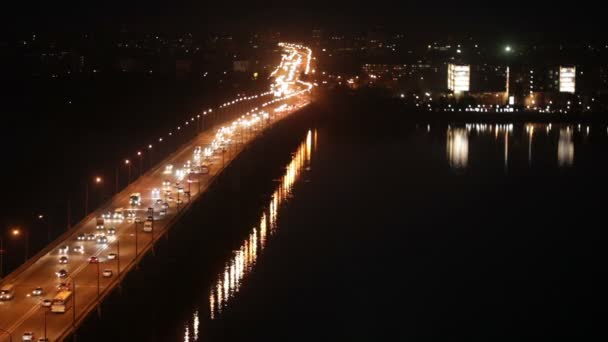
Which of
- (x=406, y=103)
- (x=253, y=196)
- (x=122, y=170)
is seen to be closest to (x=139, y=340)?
(x=253, y=196)

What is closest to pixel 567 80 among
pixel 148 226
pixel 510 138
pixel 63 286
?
pixel 510 138

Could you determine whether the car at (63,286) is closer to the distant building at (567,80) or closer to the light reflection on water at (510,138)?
the light reflection on water at (510,138)

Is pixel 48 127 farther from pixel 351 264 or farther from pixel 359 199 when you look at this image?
pixel 351 264

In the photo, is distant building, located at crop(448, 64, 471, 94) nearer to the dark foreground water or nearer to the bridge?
the dark foreground water

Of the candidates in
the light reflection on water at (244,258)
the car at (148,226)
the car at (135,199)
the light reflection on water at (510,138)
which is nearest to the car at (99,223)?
the car at (148,226)

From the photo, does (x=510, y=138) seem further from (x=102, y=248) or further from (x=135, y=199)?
(x=102, y=248)

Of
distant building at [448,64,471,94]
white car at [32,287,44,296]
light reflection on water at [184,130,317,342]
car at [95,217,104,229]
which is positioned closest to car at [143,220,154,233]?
car at [95,217,104,229]
